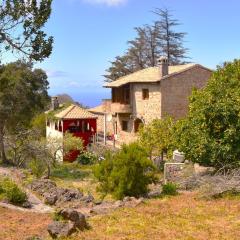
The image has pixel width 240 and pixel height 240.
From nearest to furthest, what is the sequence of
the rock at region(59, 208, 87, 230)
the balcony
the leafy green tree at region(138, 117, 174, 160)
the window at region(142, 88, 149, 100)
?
the rock at region(59, 208, 87, 230) → the leafy green tree at region(138, 117, 174, 160) → the window at region(142, 88, 149, 100) → the balcony

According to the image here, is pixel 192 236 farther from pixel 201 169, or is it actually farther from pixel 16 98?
pixel 16 98

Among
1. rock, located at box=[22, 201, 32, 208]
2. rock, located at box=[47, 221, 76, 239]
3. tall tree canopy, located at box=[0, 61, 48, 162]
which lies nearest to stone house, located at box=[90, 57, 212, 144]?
tall tree canopy, located at box=[0, 61, 48, 162]

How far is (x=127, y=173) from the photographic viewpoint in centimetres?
1969

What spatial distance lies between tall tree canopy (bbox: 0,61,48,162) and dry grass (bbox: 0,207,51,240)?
58.1ft

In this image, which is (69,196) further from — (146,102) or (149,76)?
(149,76)

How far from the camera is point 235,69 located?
915 inches

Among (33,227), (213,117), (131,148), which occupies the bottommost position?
(33,227)

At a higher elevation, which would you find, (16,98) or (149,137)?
(16,98)

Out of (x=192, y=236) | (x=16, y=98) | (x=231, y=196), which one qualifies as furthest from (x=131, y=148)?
(x=16, y=98)

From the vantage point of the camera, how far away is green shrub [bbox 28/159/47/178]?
3221cm

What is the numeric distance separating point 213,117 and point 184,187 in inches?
135

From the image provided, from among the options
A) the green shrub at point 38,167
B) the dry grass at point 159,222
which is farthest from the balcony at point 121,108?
the dry grass at point 159,222

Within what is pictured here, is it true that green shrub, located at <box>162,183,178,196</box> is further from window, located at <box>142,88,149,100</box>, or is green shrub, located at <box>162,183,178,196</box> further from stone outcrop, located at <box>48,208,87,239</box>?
window, located at <box>142,88,149,100</box>

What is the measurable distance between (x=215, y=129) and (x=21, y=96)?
61.7 feet
